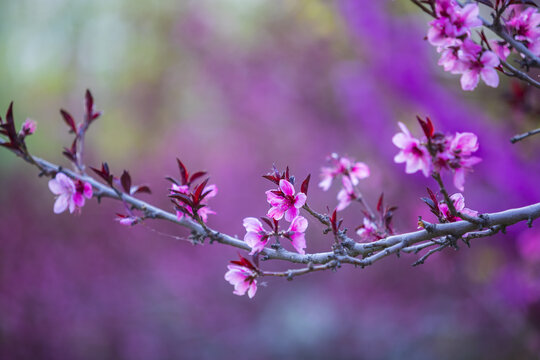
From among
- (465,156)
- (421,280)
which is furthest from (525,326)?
(465,156)

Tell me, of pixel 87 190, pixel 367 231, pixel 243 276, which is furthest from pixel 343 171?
pixel 87 190

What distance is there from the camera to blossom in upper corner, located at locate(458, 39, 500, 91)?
104 cm

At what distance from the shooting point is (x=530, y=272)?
8.39 feet

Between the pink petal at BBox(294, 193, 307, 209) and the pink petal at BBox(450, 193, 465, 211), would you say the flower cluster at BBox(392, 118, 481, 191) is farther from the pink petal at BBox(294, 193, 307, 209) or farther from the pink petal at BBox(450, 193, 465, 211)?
the pink petal at BBox(294, 193, 307, 209)

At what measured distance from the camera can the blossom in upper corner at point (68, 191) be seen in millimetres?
1259

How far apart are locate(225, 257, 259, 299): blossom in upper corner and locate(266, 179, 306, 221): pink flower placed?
0.15 meters

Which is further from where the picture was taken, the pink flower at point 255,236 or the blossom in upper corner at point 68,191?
the blossom in upper corner at point 68,191

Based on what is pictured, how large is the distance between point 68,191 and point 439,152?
98 centimetres

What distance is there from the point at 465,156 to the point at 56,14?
14.1 m

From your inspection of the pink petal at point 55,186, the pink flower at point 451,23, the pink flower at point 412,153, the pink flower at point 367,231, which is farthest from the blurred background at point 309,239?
the pink flower at point 451,23

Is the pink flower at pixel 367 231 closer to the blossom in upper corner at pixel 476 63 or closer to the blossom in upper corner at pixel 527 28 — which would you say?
the blossom in upper corner at pixel 476 63

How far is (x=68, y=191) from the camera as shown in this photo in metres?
1.29

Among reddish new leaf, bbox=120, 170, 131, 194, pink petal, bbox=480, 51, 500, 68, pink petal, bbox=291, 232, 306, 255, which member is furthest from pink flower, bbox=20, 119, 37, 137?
pink petal, bbox=480, 51, 500, 68

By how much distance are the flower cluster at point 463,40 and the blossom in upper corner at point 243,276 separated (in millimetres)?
680
